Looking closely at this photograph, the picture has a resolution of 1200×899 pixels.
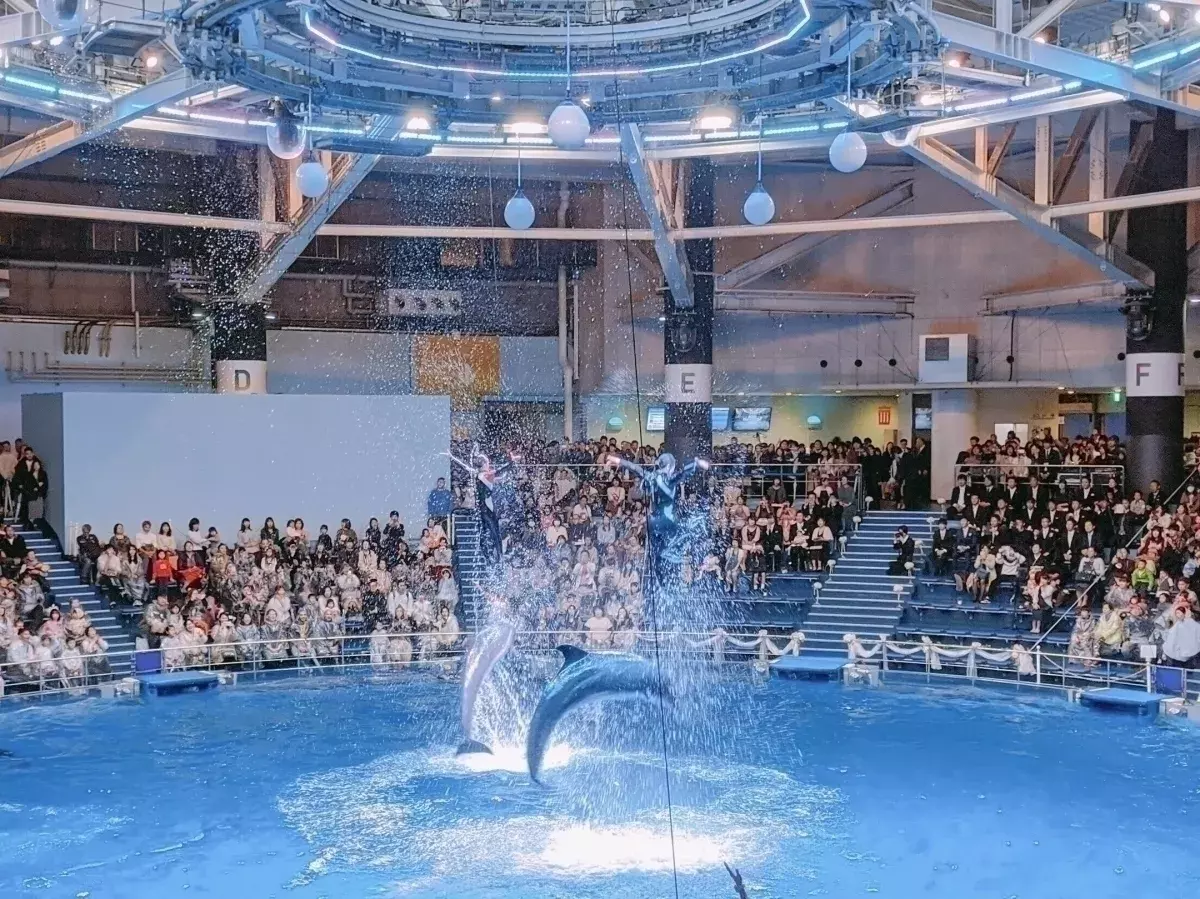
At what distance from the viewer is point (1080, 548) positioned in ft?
62.0

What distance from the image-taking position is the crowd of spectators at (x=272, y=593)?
59.3ft

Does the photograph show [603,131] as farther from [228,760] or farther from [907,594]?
[228,760]

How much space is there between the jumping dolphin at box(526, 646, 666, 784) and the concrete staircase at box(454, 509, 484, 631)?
7102mm

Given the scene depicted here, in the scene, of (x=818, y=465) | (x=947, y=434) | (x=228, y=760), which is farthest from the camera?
(x=947, y=434)

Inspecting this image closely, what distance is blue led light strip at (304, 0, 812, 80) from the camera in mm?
10531

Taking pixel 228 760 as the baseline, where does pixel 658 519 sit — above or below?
above

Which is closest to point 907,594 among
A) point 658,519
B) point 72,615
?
point 658,519

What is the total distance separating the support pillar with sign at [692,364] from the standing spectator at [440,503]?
4072 mm

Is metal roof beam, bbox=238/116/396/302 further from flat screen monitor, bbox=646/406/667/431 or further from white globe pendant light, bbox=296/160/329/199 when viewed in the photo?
flat screen monitor, bbox=646/406/667/431

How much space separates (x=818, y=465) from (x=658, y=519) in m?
7.96

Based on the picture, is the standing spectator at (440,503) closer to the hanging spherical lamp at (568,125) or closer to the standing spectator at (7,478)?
the standing spectator at (7,478)

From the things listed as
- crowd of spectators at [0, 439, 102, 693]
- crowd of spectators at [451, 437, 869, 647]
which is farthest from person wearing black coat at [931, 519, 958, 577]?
crowd of spectators at [0, 439, 102, 693]

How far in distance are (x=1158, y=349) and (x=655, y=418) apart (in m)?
10.5

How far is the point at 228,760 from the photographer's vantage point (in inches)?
538
